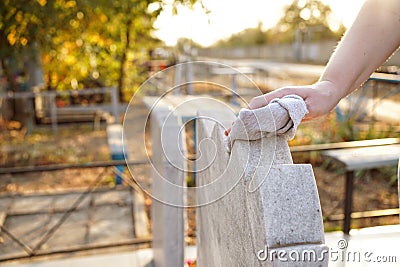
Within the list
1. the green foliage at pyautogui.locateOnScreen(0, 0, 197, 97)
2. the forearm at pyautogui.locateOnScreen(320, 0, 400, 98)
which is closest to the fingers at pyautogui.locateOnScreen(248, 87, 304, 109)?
the forearm at pyautogui.locateOnScreen(320, 0, 400, 98)

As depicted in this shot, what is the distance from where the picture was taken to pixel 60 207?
493 centimetres

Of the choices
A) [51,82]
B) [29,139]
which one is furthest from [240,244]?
[51,82]

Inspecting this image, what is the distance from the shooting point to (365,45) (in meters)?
1.15

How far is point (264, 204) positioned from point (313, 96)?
333 mm

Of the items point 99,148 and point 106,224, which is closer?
point 106,224

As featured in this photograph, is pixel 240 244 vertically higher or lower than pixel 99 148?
higher

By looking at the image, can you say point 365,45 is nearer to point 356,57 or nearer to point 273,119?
point 356,57

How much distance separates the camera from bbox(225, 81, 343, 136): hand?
3.69 feet

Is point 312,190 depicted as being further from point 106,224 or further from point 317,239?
point 106,224

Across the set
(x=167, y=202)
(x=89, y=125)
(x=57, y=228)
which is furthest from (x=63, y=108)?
(x=167, y=202)

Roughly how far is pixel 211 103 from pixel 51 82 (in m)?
9.43

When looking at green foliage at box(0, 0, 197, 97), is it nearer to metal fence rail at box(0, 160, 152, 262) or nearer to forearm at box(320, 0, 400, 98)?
metal fence rail at box(0, 160, 152, 262)

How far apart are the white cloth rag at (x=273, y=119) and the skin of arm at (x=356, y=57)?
67mm

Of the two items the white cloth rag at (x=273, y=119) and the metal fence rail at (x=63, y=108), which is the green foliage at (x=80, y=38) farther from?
the white cloth rag at (x=273, y=119)
